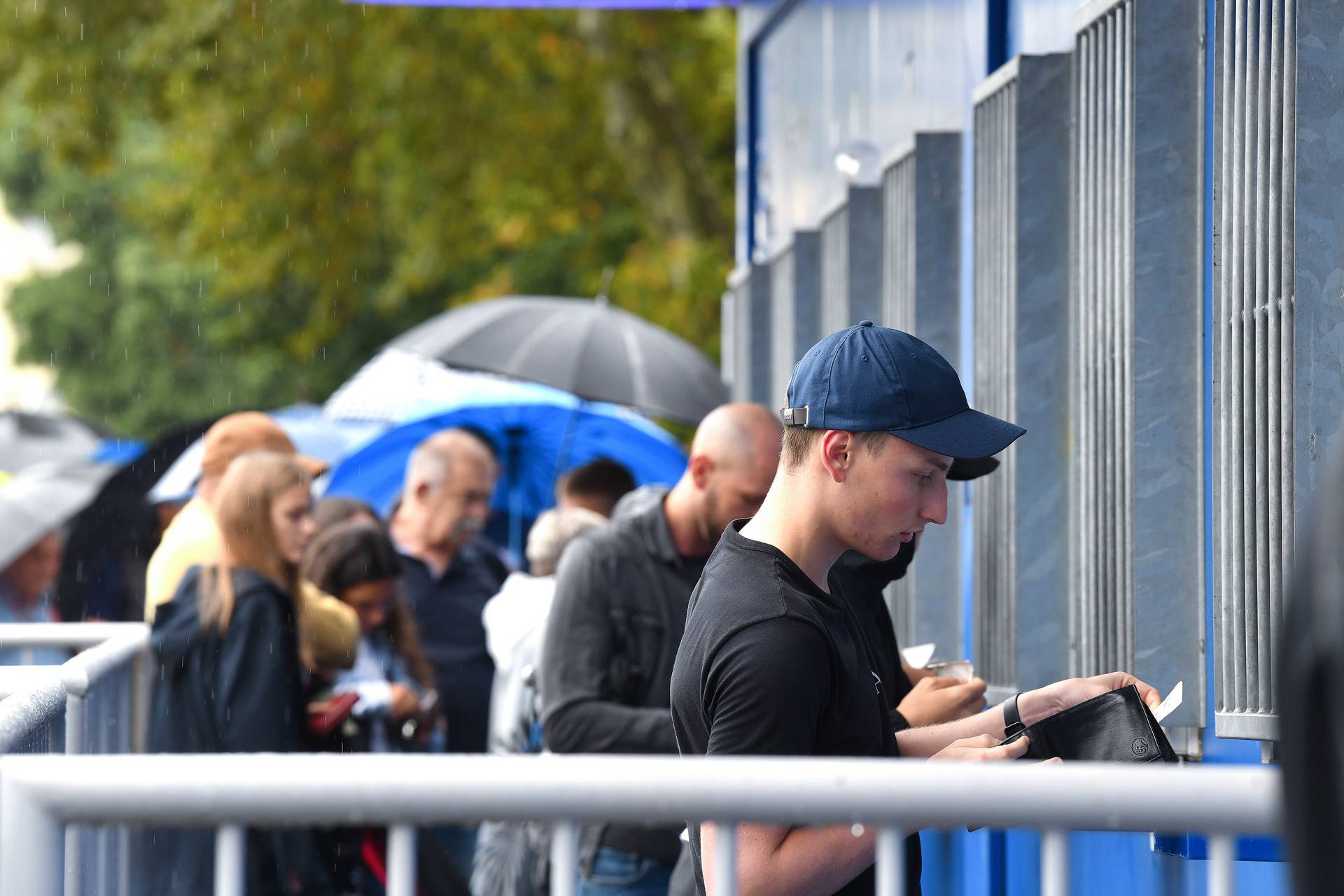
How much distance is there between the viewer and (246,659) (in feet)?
17.2

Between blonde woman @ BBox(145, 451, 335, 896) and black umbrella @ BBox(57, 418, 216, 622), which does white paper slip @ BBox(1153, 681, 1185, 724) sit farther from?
black umbrella @ BBox(57, 418, 216, 622)

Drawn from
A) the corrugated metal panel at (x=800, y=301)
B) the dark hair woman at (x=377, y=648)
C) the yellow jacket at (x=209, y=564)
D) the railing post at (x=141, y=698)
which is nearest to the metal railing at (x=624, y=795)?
the railing post at (x=141, y=698)

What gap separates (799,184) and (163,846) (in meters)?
5.47

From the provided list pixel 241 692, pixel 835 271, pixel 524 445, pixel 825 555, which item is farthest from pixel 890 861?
pixel 524 445

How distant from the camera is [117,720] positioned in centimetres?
461

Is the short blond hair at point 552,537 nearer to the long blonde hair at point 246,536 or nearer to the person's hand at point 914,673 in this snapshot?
the long blonde hair at point 246,536

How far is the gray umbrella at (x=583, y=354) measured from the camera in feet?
29.2

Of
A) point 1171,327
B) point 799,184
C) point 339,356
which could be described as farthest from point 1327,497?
point 339,356

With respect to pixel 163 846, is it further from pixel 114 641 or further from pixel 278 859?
pixel 278 859

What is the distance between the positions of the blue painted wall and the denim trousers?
28.2 inches

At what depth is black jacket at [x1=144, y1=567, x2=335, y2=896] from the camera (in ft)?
16.9

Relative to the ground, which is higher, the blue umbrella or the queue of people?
the blue umbrella

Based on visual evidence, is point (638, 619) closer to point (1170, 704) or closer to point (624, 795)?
point (1170, 704)

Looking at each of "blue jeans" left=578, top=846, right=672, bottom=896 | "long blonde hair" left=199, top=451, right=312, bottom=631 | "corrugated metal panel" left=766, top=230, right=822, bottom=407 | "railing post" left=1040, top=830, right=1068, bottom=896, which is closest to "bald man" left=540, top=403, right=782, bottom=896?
"blue jeans" left=578, top=846, right=672, bottom=896
